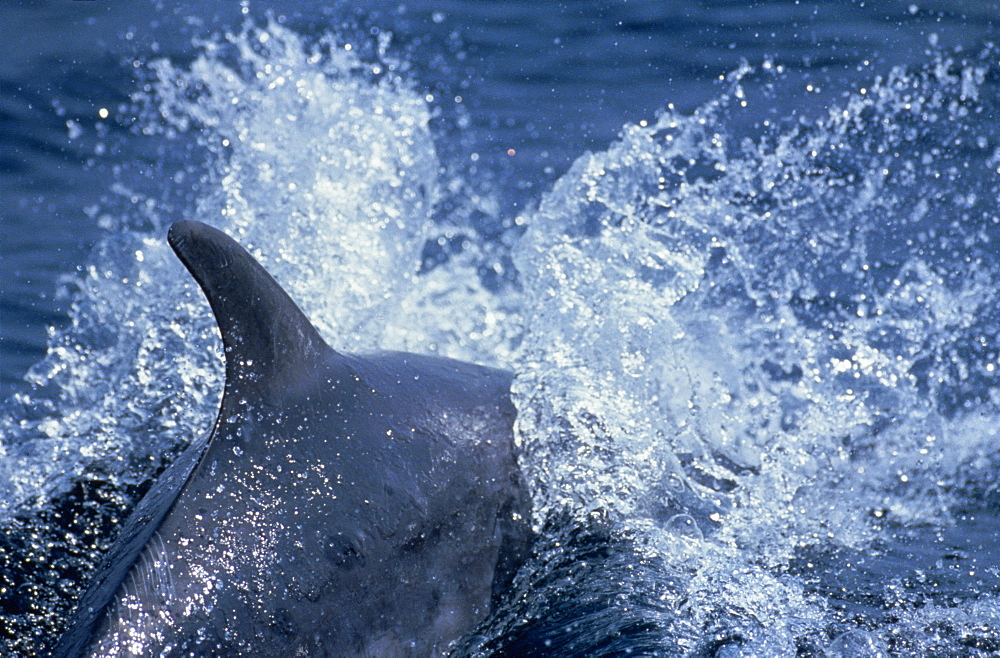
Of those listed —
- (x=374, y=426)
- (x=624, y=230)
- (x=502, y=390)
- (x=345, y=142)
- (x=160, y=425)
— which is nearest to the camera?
(x=374, y=426)

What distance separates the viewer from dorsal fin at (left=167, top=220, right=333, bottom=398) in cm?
305

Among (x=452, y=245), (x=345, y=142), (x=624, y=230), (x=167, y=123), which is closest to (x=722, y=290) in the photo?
(x=624, y=230)

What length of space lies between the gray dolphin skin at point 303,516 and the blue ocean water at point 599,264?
11.5 inches

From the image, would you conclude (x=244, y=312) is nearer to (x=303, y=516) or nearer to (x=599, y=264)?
(x=303, y=516)

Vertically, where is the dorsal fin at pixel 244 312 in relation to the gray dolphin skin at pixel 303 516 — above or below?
above

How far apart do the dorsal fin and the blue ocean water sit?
1.01 m

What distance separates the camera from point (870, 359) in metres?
5.66

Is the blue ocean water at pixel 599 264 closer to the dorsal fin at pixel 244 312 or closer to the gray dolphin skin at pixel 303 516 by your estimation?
the gray dolphin skin at pixel 303 516

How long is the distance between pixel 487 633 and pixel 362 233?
148 inches

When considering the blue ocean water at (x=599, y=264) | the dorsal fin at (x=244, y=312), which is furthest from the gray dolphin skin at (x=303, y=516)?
the blue ocean water at (x=599, y=264)

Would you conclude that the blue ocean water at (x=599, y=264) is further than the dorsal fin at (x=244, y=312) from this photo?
Yes

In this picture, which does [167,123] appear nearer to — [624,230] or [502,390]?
[624,230]

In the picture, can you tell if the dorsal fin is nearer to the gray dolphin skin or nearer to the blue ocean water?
the gray dolphin skin

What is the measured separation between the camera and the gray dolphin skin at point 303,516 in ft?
9.10
